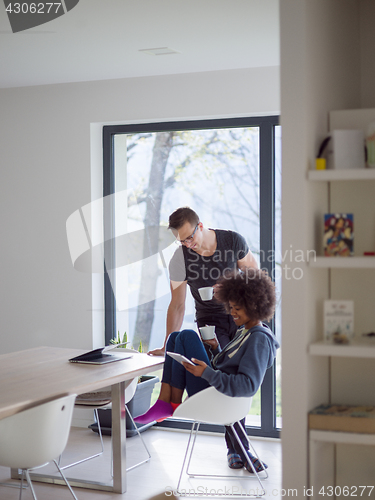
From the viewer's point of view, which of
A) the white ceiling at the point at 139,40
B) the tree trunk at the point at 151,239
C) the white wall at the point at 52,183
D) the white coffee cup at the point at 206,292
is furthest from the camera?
the tree trunk at the point at 151,239

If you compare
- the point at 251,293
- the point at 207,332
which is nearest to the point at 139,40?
the point at 251,293

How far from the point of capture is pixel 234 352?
318 cm

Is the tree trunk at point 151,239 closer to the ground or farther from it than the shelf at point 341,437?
farther from it

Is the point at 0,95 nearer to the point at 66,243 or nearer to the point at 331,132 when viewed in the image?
the point at 66,243

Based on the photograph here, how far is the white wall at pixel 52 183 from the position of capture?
4559 mm

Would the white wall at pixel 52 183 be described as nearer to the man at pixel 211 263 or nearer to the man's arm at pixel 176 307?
the man's arm at pixel 176 307

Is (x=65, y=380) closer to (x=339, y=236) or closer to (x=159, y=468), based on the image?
(x=159, y=468)

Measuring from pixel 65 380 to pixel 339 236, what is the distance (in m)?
1.51

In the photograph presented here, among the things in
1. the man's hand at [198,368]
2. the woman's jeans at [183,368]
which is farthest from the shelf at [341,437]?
the woman's jeans at [183,368]

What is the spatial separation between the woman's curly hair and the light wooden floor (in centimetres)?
100

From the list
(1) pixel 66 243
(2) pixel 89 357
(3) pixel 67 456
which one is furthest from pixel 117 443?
(1) pixel 66 243

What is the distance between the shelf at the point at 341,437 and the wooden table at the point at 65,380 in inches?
43.4

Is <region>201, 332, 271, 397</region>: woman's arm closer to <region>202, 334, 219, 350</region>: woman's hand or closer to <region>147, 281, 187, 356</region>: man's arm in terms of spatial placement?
<region>202, 334, 219, 350</region>: woman's hand

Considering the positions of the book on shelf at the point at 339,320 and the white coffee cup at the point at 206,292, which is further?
the white coffee cup at the point at 206,292
